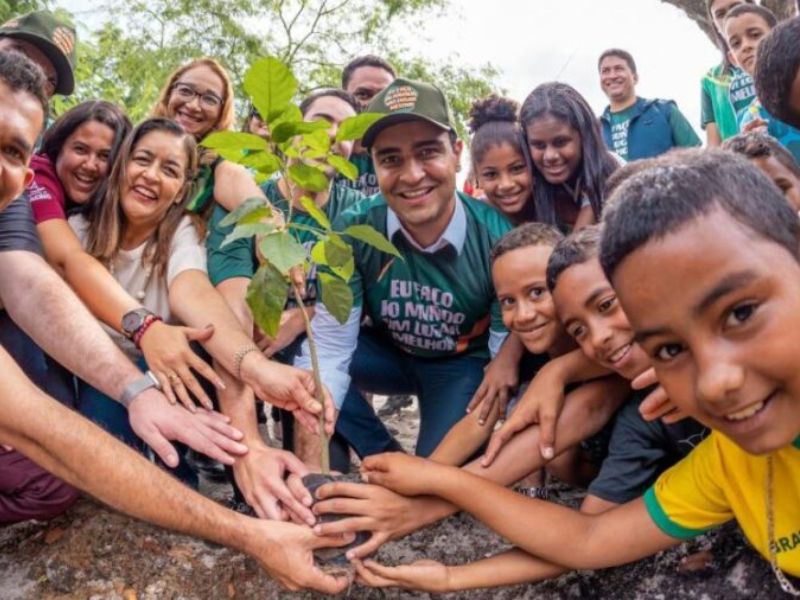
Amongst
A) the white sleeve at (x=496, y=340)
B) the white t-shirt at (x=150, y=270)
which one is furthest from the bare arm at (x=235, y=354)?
the white sleeve at (x=496, y=340)

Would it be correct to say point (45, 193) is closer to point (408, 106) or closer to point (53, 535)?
point (53, 535)

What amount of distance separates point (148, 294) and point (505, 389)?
141 cm

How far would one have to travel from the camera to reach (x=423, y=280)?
2.96 metres

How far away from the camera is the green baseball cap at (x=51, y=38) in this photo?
9.79 ft

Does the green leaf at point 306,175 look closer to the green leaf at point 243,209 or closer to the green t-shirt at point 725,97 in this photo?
the green leaf at point 243,209

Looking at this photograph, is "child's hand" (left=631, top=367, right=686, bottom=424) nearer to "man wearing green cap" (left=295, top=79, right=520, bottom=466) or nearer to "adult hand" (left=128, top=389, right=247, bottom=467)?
"man wearing green cap" (left=295, top=79, right=520, bottom=466)

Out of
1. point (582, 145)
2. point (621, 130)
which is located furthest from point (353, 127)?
point (621, 130)

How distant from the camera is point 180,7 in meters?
11.7

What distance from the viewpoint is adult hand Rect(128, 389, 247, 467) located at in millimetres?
2127

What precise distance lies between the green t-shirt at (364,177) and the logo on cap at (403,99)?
1.20 m

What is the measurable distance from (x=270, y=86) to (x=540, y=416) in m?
1.23

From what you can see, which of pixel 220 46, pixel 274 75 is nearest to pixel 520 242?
pixel 274 75

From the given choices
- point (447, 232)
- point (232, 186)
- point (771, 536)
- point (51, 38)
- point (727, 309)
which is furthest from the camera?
point (51, 38)

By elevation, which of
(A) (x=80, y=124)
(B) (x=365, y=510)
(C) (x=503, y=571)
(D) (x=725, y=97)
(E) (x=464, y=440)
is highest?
(A) (x=80, y=124)
